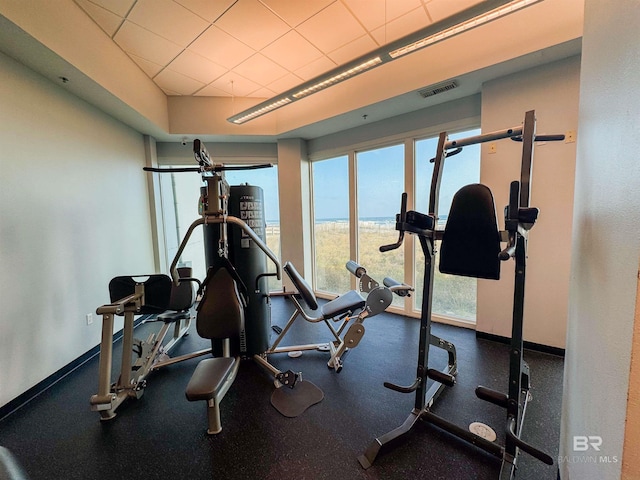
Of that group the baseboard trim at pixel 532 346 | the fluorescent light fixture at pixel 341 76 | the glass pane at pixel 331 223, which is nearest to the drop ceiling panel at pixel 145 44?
the fluorescent light fixture at pixel 341 76

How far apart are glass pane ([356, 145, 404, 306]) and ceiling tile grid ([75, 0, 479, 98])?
1395 millimetres

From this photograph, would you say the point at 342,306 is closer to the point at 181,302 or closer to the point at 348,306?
the point at 348,306

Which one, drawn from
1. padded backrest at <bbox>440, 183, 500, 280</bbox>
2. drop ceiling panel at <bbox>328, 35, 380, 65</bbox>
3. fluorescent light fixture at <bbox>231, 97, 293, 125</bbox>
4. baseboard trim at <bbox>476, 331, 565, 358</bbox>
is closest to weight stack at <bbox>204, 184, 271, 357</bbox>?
fluorescent light fixture at <bbox>231, 97, 293, 125</bbox>

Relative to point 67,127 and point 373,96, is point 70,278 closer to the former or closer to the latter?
point 67,127

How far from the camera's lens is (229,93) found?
11.8ft

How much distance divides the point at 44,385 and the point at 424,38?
4.37 meters

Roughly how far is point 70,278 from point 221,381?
7.30 feet

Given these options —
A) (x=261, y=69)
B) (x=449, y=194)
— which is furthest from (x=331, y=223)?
(x=261, y=69)

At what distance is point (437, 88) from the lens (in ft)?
8.86

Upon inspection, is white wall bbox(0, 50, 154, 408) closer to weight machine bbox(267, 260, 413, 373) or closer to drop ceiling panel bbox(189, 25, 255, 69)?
drop ceiling panel bbox(189, 25, 255, 69)

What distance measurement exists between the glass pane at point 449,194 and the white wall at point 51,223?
12.9ft

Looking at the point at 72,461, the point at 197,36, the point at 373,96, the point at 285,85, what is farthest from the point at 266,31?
the point at 72,461

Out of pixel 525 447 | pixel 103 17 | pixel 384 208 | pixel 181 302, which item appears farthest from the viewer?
pixel 384 208
